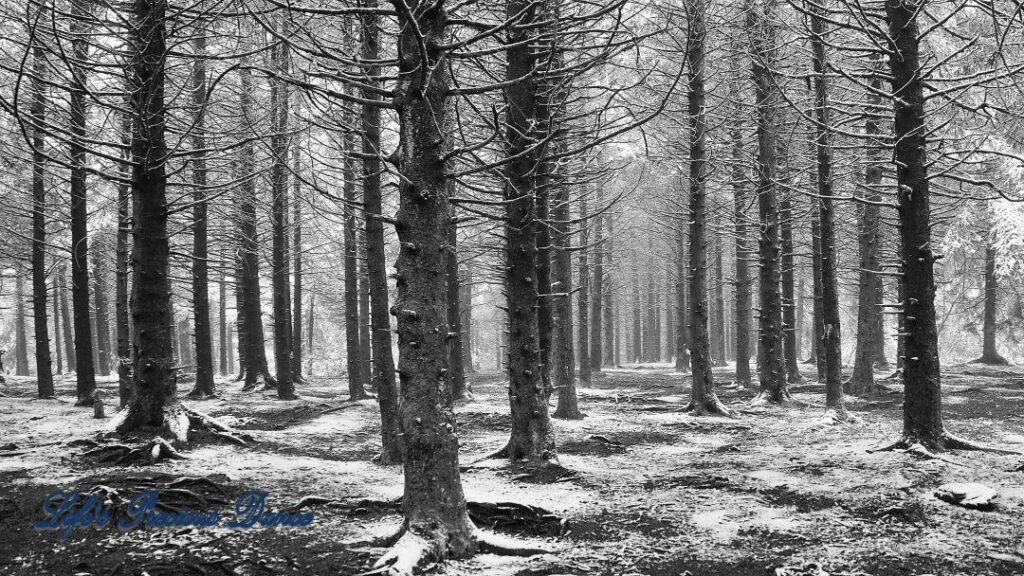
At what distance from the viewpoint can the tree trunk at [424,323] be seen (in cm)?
435

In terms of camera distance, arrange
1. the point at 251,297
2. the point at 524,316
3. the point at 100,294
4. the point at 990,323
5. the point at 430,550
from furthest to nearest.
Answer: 1. the point at 100,294
2. the point at 990,323
3. the point at 251,297
4. the point at 524,316
5. the point at 430,550

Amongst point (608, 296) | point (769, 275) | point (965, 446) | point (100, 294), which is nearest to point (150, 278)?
point (965, 446)

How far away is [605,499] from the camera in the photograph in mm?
6590

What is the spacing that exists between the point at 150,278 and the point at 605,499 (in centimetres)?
606

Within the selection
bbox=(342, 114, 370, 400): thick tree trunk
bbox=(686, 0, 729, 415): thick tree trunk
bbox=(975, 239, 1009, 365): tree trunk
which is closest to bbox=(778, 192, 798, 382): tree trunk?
bbox=(686, 0, 729, 415): thick tree trunk

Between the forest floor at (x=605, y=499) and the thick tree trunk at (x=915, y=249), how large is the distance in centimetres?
58

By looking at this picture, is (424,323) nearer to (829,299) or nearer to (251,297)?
(829,299)

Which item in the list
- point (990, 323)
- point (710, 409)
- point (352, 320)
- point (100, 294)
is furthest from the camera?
point (100, 294)

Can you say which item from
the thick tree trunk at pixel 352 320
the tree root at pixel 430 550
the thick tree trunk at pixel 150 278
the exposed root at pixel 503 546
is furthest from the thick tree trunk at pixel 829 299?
the thick tree trunk at pixel 352 320

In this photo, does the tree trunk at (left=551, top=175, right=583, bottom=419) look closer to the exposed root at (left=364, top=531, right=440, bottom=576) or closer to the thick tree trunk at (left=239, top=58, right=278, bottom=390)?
the thick tree trunk at (left=239, top=58, right=278, bottom=390)

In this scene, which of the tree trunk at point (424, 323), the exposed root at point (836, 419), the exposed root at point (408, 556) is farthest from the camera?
the exposed root at point (836, 419)

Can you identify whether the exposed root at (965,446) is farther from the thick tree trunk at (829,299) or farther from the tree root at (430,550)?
the tree root at (430,550)

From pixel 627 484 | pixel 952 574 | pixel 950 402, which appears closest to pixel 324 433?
pixel 627 484

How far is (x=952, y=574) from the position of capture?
4.33m
